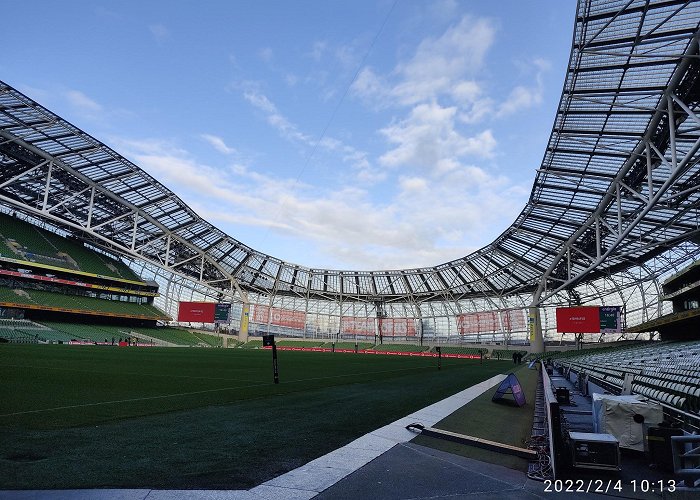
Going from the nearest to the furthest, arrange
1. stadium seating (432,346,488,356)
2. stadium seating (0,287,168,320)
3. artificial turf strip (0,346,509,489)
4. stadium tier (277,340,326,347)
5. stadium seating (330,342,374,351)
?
artificial turf strip (0,346,509,489), stadium seating (0,287,168,320), stadium seating (432,346,488,356), stadium seating (330,342,374,351), stadium tier (277,340,326,347)

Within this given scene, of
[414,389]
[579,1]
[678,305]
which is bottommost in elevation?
[414,389]

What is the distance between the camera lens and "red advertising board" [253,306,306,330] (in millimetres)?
78438

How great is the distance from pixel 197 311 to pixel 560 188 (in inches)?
2173

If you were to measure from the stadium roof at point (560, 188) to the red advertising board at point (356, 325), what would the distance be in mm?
4595

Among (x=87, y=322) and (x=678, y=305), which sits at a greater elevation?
(x=678, y=305)

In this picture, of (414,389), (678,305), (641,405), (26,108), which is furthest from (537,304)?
(26,108)

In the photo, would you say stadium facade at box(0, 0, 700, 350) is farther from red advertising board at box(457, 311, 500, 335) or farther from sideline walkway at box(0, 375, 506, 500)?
sideline walkway at box(0, 375, 506, 500)

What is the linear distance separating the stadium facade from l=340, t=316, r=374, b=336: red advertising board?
29cm

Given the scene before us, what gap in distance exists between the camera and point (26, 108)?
113 feet

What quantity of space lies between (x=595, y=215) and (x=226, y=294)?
5890 centimetres

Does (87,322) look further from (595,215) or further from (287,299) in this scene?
(595,215)

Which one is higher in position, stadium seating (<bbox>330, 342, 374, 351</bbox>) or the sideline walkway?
the sideline walkway

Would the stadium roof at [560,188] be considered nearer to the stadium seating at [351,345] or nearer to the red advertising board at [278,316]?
the red advertising board at [278,316]

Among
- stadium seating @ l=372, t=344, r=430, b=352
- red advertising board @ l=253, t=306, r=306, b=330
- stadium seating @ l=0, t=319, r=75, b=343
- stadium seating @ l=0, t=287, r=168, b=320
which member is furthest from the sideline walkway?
red advertising board @ l=253, t=306, r=306, b=330
